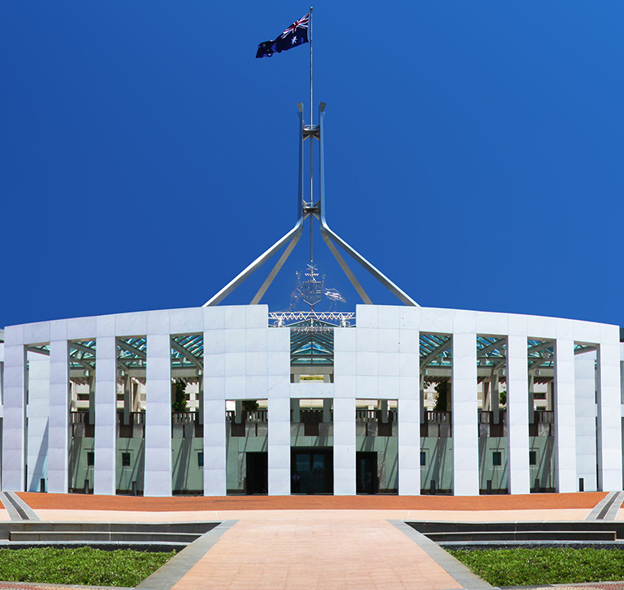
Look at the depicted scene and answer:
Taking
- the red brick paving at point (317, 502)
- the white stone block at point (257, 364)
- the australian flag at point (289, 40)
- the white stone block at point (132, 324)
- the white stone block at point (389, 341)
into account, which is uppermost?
the australian flag at point (289, 40)

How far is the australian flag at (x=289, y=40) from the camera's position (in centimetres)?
4522

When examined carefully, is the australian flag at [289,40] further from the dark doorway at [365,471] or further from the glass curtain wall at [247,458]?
the dark doorway at [365,471]

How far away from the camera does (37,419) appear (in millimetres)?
44250

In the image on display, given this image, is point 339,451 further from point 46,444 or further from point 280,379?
point 46,444

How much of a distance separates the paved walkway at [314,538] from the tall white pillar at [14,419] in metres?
8.34

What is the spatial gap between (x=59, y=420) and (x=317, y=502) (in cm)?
1511

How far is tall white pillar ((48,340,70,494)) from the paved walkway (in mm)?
5226

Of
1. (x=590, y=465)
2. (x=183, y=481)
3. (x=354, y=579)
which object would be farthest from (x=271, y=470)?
(x=354, y=579)

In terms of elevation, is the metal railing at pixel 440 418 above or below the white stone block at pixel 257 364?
below

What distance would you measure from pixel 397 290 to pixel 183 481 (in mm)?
14617

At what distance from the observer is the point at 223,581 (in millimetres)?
12258

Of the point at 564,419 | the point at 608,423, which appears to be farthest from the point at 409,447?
the point at 608,423

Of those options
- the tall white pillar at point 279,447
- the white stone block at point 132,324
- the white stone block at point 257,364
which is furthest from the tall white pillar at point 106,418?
the tall white pillar at point 279,447

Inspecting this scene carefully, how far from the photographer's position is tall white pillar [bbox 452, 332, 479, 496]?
35594 millimetres
